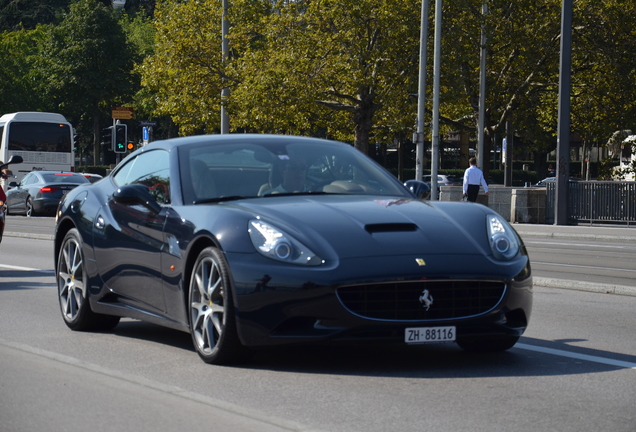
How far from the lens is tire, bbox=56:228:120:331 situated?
25.0 ft

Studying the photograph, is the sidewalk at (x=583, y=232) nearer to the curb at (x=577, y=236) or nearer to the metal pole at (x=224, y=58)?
the curb at (x=577, y=236)

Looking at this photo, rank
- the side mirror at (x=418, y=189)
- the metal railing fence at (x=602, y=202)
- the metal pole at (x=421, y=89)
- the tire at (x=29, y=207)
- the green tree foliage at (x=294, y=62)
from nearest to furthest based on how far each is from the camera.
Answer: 1. the side mirror at (x=418, y=189)
2. the metal railing fence at (x=602, y=202)
3. the tire at (x=29, y=207)
4. the metal pole at (x=421, y=89)
5. the green tree foliage at (x=294, y=62)

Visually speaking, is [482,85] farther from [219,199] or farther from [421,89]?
[219,199]

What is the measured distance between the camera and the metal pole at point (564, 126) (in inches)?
1066

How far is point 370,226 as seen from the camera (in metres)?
5.87

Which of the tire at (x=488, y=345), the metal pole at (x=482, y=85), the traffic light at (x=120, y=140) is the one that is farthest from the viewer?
the metal pole at (x=482, y=85)

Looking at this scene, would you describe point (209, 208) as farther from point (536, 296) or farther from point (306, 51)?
point (306, 51)

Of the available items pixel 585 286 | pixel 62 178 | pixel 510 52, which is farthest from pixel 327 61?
pixel 585 286

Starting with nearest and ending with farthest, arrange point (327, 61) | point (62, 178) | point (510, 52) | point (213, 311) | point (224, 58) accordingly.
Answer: point (213, 311), point (62, 178), point (327, 61), point (224, 58), point (510, 52)

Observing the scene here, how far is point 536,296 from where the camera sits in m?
10.3

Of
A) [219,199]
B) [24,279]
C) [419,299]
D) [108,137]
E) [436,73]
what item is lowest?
[24,279]

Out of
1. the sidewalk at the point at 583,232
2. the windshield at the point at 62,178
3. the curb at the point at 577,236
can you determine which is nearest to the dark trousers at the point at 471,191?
the sidewalk at the point at 583,232

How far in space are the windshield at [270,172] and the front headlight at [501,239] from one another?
2.87 ft

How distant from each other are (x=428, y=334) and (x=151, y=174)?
96.0 inches
